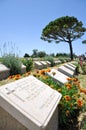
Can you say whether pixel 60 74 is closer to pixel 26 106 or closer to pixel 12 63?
pixel 12 63

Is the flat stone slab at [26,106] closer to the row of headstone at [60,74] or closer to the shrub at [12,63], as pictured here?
the row of headstone at [60,74]

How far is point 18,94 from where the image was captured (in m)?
2.69

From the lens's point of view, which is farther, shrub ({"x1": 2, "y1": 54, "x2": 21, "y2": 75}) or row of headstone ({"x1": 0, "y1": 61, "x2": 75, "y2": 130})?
shrub ({"x1": 2, "y1": 54, "x2": 21, "y2": 75})

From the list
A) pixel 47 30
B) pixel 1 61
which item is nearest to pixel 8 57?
pixel 1 61

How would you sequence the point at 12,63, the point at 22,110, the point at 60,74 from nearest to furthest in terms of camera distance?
1. the point at 22,110
2. the point at 60,74
3. the point at 12,63

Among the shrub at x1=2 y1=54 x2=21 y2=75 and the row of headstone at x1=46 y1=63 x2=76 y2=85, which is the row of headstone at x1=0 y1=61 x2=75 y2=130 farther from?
the shrub at x1=2 y1=54 x2=21 y2=75

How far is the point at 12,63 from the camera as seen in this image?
9789mm

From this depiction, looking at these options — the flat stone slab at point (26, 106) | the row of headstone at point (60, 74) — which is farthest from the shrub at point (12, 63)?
the flat stone slab at point (26, 106)

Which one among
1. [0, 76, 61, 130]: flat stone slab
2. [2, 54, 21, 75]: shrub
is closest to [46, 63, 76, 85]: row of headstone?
[2, 54, 21, 75]: shrub

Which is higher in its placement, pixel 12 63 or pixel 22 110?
pixel 22 110

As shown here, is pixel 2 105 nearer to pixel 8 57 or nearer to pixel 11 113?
pixel 11 113

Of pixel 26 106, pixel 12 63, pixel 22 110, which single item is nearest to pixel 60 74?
pixel 12 63

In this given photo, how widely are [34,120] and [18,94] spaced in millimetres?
490

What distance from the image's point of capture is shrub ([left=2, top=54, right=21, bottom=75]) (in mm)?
9515
